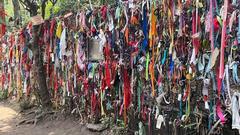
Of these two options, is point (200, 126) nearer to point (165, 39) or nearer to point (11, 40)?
point (165, 39)

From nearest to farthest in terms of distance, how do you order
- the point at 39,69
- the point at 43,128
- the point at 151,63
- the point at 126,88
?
the point at 151,63 < the point at 126,88 < the point at 43,128 < the point at 39,69

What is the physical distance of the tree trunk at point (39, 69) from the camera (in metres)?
8.52

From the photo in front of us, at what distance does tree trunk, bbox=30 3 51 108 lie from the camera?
8523 mm

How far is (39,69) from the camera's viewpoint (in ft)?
28.3

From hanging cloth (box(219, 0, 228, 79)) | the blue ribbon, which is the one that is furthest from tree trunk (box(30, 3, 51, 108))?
hanging cloth (box(219, 0, 228, 79))

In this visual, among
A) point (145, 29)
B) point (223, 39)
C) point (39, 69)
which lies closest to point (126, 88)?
point (145, 29)

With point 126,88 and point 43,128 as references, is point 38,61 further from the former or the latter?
point 126,88

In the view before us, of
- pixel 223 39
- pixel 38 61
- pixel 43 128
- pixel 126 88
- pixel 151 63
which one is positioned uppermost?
pixel 223 39

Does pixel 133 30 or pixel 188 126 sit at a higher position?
pixel 133 30

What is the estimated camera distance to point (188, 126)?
4773 millimetres

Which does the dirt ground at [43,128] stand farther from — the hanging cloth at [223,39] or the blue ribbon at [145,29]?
the hanging cloth at [223,39]

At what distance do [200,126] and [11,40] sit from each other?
751 cm

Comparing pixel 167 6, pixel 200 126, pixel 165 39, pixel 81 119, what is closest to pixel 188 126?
pixel 200 126

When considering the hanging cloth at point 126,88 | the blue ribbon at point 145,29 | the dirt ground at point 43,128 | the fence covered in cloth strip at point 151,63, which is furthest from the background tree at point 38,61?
the blue ribbon at point 145,29
